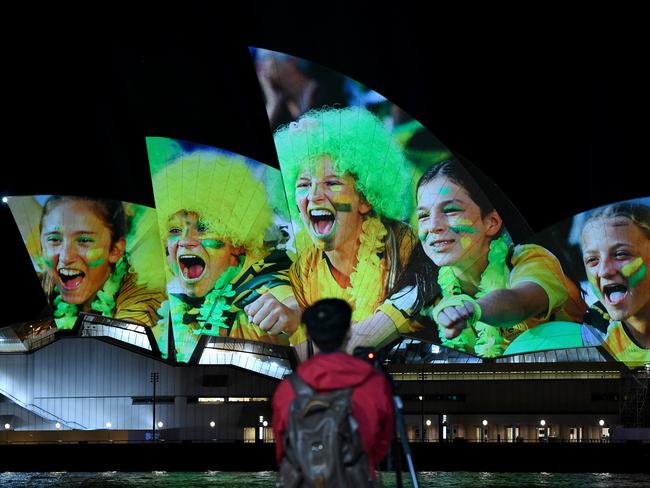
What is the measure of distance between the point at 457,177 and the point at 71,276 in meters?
19.3

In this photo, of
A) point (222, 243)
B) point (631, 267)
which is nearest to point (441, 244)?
point (631, 267)

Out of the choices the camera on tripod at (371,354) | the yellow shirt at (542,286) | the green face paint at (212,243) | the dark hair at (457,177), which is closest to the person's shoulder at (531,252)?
the yellow shirt at (542,286)

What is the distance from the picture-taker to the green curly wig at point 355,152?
41.3 m

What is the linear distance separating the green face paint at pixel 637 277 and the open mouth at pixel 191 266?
17.7 m

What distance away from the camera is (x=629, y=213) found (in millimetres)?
42719

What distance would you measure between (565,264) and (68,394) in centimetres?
2614

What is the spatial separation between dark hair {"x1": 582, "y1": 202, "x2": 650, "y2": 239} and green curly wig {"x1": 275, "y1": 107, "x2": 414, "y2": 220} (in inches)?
292

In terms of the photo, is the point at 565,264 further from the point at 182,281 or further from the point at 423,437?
the point at 182,281

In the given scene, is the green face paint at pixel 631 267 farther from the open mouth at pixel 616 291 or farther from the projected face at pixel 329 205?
the projected face at pixel 329 205

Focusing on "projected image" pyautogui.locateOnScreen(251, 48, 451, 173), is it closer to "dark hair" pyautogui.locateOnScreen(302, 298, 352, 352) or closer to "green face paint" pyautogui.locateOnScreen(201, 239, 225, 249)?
"green face paint" pyautogui.locateOnScreen(201, 239, 225, 249)

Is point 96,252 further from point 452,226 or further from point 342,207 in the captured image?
point 452,226

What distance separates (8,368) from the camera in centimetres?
5591

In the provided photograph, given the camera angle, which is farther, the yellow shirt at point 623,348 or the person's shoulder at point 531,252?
the yellow shirt at point 623,348

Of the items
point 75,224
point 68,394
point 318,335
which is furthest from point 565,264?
point 318,335
